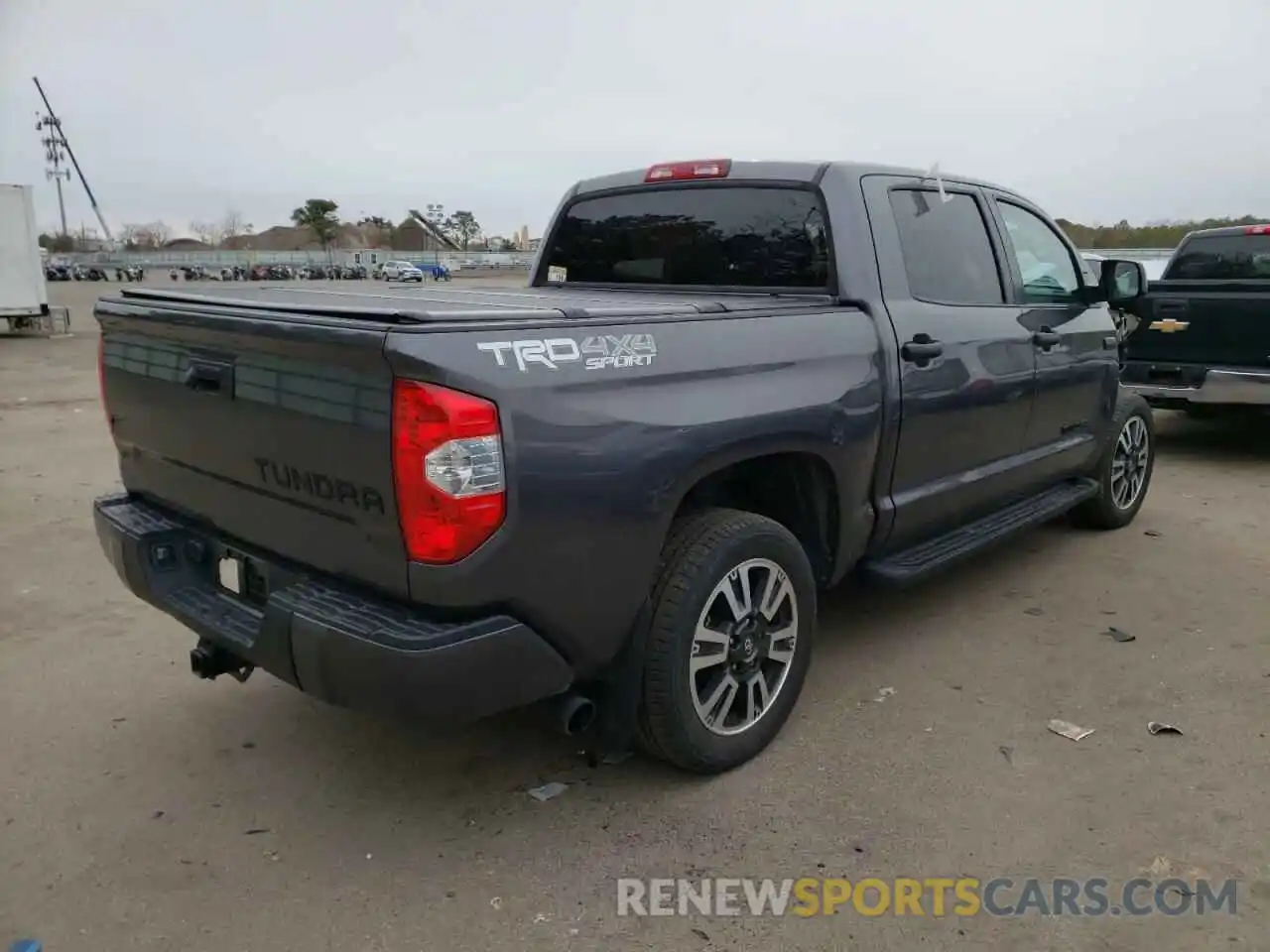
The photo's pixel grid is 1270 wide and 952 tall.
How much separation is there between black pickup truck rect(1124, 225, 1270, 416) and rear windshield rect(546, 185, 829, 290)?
4400 mm

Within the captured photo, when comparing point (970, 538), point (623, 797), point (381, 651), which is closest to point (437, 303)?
point (381, 651)

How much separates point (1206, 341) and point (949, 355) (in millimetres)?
4973

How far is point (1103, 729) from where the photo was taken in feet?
11.5

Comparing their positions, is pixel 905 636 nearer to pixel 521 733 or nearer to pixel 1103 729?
pixel 1103 729

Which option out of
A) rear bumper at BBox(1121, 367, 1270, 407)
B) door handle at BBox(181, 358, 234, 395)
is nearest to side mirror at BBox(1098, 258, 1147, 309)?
rear bumper at BBox(1121, 367, 1270, 407)

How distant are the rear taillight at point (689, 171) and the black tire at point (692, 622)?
1.69 m

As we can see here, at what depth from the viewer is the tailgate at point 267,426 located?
8.00 feet

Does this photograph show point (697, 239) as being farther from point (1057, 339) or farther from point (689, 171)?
point (1057, 339)

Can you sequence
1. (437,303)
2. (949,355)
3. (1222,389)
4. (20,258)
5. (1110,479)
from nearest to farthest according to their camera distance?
(437,303)
(949,355)
(1110,479)
(1222,389)
(20,258)

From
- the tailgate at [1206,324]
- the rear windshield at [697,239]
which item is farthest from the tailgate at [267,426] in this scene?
the tailgate at [1206,324]

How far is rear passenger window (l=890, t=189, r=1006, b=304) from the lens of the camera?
13.1 feet

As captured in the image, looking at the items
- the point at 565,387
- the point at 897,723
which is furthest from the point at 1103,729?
the point at 565,387

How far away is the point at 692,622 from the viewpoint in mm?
2945

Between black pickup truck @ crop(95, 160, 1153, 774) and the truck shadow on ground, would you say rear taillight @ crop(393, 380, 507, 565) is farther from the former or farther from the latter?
the truck shadow on ground
